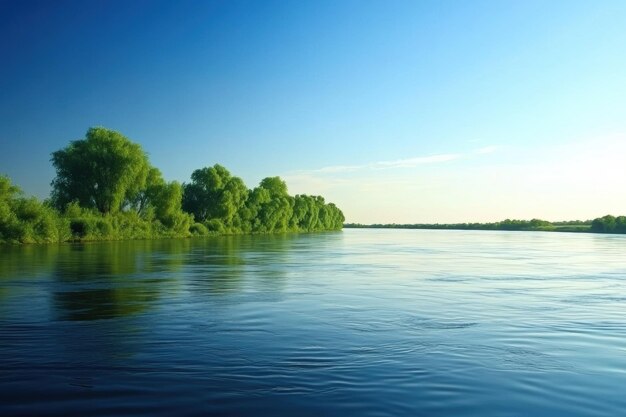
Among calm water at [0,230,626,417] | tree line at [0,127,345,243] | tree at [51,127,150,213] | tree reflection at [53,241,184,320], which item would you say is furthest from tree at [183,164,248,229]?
calm water at [0,230,626,417]

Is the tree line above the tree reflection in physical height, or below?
above

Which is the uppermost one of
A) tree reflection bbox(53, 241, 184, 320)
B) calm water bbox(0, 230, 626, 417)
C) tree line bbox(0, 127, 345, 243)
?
tree line bbox(0, 127, 345, 243)

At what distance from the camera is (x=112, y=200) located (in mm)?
77000

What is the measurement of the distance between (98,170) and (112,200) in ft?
15.2

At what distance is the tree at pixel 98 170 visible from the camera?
76938 millimetres

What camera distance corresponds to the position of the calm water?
25.8ft

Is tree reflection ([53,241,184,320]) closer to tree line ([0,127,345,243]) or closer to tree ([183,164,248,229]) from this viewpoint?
tree line ([0,127,345,243])

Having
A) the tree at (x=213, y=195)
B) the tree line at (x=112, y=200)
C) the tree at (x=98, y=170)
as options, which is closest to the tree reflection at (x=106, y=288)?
the tree line at (x=112, y=200)

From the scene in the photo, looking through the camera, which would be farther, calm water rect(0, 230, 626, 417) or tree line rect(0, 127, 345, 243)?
tree line rect(0, 127, 345, 243)

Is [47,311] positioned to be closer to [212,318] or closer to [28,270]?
[212,318]

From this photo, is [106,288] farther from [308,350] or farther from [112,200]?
[112,200]

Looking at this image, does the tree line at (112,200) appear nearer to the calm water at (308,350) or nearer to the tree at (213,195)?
the tree at (213,195)

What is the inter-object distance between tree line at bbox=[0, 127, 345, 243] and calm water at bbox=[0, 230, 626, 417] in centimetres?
3926

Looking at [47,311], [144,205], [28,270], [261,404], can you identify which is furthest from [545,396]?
[144,205]
